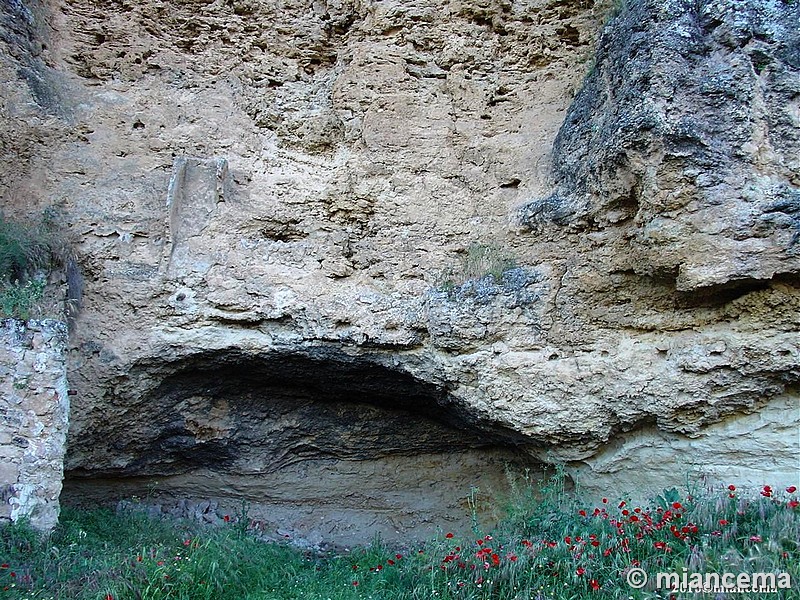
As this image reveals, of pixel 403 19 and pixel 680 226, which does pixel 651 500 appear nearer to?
pixel 680 226

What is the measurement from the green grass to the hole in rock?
2.82ft

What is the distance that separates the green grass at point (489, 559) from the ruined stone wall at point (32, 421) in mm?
173

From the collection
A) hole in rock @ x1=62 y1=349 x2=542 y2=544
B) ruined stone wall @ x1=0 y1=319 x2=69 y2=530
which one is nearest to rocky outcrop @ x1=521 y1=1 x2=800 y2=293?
hole in rock @ x1=62 y1=349 x2=542 y2=544

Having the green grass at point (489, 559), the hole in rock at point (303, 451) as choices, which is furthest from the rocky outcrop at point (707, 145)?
the hole in rock at point (303, 451)

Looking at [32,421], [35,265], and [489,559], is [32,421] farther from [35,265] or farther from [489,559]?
[489,559]

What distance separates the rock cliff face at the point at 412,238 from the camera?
14.4 feet

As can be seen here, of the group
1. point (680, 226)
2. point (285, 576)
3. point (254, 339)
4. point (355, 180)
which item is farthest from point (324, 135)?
point (285, 576)

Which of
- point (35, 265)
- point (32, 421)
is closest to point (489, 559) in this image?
point (32, 421)

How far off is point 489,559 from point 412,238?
249 centimetres

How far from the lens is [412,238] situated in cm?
527

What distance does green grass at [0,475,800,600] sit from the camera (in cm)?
353

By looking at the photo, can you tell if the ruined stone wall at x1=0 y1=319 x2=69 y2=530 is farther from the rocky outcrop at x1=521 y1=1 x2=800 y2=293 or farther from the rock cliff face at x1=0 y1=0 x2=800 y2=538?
the rocky outcrop at x1=521 y1=1 x2=800 y2=293

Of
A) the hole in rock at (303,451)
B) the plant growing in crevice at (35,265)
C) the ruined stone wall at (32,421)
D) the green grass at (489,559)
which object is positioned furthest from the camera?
the hole in rock at (303,451)

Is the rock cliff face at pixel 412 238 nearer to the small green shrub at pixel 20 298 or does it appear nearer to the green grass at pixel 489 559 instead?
the small green shrub at pixel 20 298
